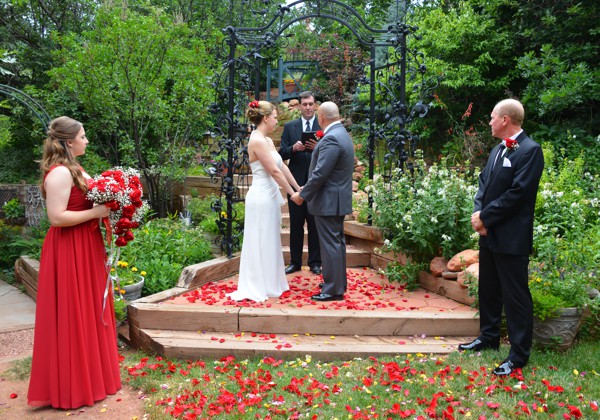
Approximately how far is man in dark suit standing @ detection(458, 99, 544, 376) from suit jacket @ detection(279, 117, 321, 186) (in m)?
2.46

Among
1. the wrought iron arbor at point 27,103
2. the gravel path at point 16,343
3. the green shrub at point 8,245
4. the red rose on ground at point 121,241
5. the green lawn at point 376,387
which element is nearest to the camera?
the green lawn at point 376,387

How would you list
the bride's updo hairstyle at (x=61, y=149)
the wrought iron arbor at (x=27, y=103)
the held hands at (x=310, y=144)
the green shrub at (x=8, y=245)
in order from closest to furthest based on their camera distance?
the bride's updo hairstyle at (x=61, y=149), the held hands at (x=310, y=144), the wrought iron arbor at (x=27, y=103), the green shrub at (x=8, y=245)

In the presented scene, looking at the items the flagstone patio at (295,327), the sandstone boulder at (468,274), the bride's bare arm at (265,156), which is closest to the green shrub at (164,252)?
the flagstone patio at (295,327)

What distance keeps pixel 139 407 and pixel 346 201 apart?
2.45 m

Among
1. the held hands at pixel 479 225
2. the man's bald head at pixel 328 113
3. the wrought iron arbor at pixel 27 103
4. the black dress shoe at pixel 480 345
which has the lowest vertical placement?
the black dress shoe at pixel 480 345

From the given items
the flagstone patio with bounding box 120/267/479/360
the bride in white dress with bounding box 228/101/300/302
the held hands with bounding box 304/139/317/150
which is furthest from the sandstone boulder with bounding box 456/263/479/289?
the held hands with bounding box 304/139/317/150

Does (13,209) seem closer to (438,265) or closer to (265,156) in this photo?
(265,156)

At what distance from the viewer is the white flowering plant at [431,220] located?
204 inches

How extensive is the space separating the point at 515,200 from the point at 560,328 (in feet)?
3.89

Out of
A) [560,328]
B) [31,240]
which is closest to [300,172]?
[560,328]

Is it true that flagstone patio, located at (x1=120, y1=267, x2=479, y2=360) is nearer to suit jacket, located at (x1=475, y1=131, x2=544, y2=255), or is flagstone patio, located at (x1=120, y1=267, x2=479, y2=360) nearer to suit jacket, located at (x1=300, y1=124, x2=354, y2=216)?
suit jacket, located at (x1=300, y1=124, x2=354, y2=216)

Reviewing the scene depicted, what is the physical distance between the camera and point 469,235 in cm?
519

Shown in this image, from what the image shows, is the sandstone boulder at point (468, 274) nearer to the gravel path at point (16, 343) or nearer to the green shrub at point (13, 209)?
the gravel path at point (16, 343)

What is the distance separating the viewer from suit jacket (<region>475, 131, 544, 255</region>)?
11.8ft
